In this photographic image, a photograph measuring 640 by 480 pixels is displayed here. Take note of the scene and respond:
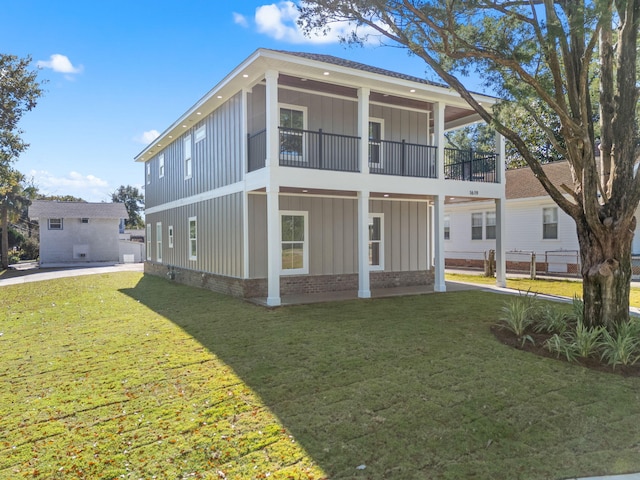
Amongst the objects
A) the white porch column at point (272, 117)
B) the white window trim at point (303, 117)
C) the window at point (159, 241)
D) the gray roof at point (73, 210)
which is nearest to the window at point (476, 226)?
the white window trim at point (303, 117)

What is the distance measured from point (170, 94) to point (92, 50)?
7145 mm

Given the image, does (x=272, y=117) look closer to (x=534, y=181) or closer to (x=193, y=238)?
(x=193, y=238)

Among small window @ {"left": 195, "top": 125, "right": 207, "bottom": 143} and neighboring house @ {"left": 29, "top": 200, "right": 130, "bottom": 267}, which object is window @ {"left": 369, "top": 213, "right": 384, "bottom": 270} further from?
neighboring house @ {"left": 29, "top": 200, "right": 130, "bottom": 267}

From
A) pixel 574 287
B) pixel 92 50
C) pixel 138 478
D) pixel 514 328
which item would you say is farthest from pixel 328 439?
pixel 92 50

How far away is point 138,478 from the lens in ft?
10.4

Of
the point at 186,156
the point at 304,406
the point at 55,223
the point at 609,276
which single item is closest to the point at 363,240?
the point at 609,276

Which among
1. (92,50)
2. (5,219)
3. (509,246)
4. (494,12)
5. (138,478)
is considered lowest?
(138,478)

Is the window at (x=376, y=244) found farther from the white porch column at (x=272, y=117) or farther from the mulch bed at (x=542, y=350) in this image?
the mulch bed at (x=542, y=350)

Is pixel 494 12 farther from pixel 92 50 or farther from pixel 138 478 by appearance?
pixel 92 50

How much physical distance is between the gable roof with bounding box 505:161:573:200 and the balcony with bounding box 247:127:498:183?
665 centimetres

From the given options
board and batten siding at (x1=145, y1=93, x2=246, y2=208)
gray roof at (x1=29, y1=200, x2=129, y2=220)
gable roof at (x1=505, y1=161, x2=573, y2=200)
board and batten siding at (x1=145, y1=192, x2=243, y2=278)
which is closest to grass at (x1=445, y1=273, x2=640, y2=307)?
gable roof at (x1=505, y1=161, x2=573, y2=200)

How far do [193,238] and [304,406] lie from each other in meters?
12.5

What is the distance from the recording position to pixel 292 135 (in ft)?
40.0

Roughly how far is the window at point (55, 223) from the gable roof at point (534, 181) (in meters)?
32.4
